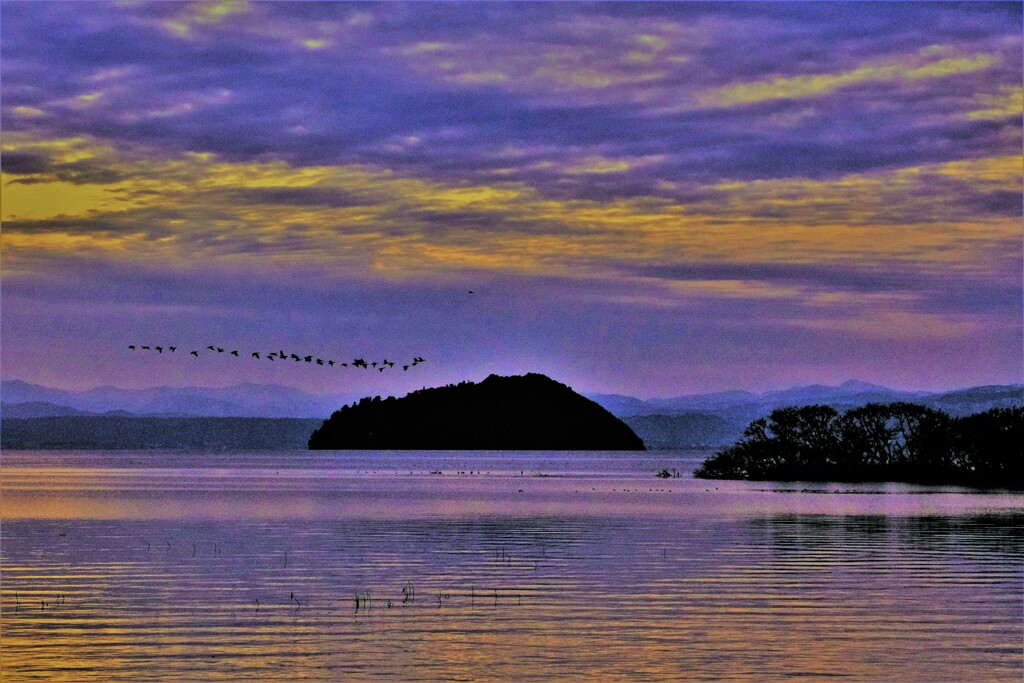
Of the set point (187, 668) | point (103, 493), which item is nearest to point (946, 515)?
point (187, 668)

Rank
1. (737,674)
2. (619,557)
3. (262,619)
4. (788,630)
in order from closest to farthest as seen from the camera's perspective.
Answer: (737,674) → (788,630) → (262,619) → (619,557)

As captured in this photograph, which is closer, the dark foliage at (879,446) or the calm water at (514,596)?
the calm water at (514,596)

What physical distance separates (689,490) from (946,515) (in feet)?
135

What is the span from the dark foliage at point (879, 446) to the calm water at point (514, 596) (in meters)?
45.4

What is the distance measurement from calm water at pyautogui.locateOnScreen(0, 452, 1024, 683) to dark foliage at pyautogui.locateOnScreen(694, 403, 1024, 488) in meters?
45.4

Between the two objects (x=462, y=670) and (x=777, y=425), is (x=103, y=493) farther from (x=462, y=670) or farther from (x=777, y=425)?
(x=462, y=670)

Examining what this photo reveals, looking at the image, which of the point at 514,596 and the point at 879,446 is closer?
the point at 514,596

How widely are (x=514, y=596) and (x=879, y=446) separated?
313 ft

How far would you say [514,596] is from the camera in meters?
37.9

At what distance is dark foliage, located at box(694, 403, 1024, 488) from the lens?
399ft

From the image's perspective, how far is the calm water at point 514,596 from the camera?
2741cm

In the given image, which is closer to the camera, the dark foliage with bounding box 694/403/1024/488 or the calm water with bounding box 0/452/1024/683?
the calm water with bounding box 0/452/1024/683

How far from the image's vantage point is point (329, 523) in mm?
70500

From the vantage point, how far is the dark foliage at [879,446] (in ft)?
399
